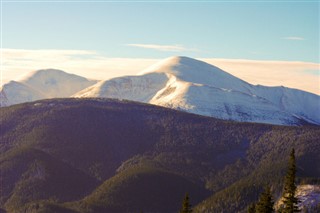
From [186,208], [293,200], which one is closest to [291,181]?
[293,200]

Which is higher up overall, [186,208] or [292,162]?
[292,162]

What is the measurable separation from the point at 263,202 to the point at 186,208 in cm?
1600

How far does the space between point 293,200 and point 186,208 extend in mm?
20934

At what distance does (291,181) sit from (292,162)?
155 inches

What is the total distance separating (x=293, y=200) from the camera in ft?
488

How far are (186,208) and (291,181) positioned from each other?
69.6ft

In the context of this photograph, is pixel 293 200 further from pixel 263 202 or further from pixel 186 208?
pixel 186 208

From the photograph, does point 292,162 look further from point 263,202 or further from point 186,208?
point 186,208

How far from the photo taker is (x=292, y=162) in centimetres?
14888

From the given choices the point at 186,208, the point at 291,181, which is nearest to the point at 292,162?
the point at 291,181

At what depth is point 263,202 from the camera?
156000 millimetres

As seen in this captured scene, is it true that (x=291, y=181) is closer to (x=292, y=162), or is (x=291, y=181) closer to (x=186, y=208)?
(x=292, y=162)

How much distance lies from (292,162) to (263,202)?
1208 cm
